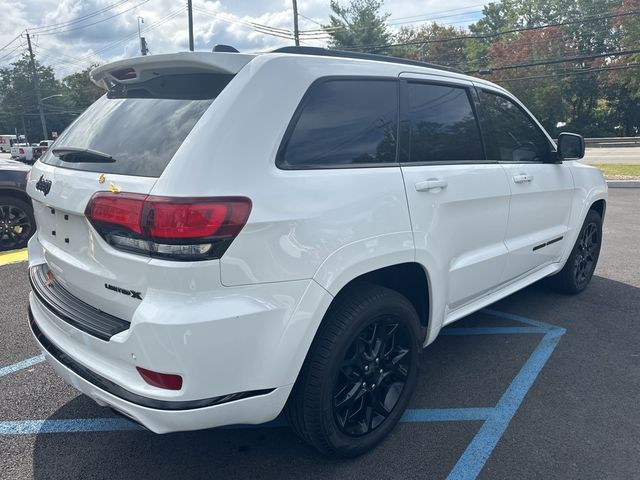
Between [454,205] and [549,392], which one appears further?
[549,392]

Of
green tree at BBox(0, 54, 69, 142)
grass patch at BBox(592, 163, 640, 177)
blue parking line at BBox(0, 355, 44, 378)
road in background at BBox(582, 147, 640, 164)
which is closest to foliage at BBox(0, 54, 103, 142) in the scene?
green tree at BBox(0, 54, 69, 142)

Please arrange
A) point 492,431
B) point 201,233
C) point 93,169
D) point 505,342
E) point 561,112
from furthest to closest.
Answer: point 561,112 < point 505,342 < point 492,431 < point 93,169 < point 201,233

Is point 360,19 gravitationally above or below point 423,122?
above

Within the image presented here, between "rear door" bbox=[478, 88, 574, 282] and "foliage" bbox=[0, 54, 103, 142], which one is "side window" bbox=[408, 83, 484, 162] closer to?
"rear door" bbox=[478, 88, 574, 282]

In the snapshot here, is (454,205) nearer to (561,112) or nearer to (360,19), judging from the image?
(360,19)

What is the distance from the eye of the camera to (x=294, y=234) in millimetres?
2035

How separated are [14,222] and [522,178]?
20.7ft

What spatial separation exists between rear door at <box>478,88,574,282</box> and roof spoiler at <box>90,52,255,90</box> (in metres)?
1.90

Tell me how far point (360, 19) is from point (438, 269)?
4329cm

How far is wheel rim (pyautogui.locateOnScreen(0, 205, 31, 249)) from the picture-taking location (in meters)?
6.59

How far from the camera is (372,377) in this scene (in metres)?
2.57

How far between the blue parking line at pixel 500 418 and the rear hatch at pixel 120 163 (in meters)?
1.74

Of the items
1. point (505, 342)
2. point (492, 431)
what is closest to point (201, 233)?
point (492, 431)

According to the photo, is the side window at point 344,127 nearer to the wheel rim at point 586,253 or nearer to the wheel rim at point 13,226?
the wheel rim at point 586,253
